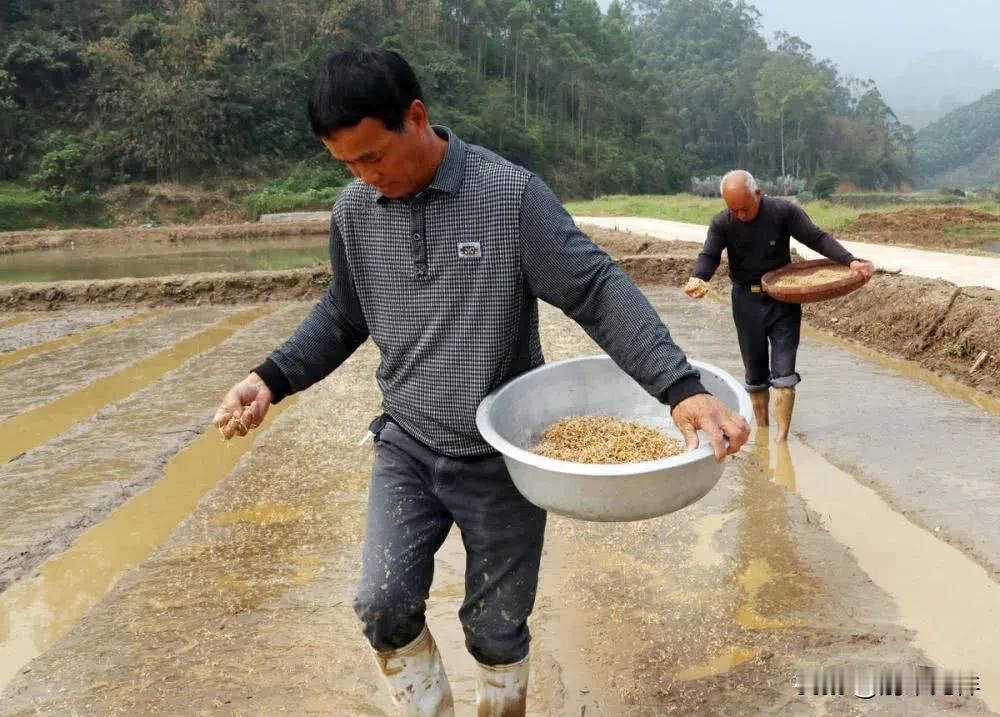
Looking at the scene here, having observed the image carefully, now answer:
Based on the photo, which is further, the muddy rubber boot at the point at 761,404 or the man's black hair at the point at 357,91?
the muddy rubber boot at the point at 761,404

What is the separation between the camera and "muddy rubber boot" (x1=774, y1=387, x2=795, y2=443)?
5211 mm

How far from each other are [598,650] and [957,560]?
1.64m

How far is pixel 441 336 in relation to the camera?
2.04m

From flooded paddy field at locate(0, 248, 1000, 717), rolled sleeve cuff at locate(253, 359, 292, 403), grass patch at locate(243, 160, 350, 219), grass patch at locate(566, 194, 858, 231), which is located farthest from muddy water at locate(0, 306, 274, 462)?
grass patch at locate(243, 160, 350, 219)

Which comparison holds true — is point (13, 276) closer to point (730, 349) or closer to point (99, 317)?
point (99, 317)

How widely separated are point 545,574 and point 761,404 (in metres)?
2.42

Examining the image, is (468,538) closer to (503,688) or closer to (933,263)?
(503,688)

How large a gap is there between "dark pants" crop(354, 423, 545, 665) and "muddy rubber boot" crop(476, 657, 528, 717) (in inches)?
1.0

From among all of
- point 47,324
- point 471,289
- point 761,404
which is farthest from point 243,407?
point 47,324

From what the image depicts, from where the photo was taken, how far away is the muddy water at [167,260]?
54.0 feet

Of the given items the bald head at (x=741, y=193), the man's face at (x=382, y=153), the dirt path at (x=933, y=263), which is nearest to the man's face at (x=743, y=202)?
the bald head at (x=741, y=193)

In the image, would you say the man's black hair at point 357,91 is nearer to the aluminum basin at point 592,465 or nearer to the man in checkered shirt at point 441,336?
the man in checkered shirt at point 441,336

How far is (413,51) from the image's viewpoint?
51.5m

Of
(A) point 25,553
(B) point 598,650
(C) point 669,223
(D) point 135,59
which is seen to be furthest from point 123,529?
(D) point 135,59
